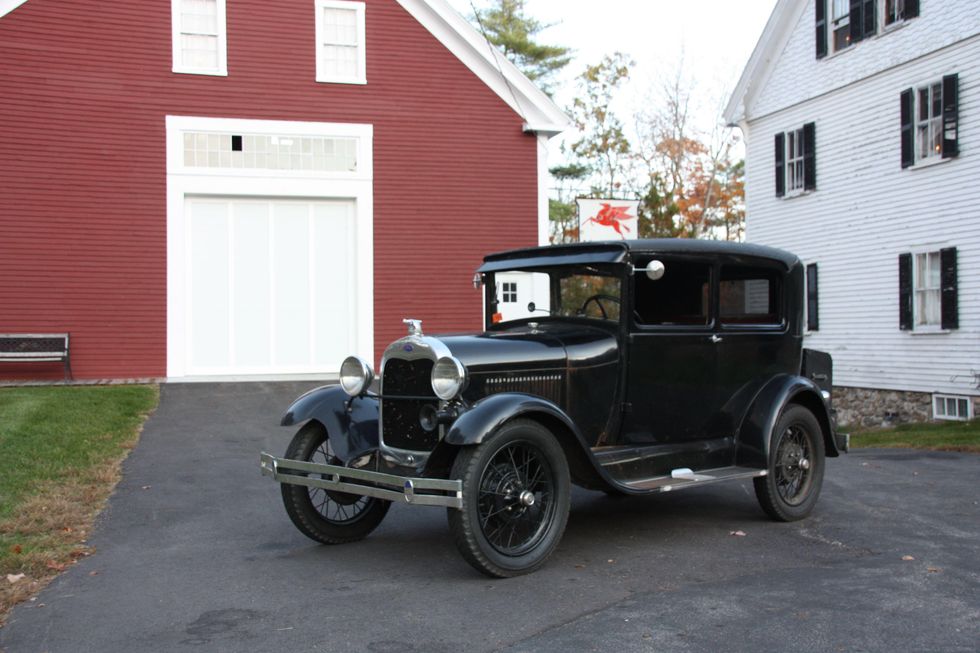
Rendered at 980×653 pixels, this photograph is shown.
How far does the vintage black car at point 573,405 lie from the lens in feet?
17.7

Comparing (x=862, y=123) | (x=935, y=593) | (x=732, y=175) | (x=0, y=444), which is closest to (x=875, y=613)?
(x=935, y=593)

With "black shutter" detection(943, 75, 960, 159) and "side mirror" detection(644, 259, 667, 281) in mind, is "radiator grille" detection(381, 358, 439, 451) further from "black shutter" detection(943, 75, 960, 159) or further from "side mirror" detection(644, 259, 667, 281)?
"black shutter" detection(943, 75, 960, 159)

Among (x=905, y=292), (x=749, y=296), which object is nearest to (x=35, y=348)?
(x=749, y=296)

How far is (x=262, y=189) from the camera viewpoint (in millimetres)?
16047

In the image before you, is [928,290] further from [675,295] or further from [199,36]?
[199,36]

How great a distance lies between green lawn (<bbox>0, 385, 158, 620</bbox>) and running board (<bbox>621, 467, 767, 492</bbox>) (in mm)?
3574

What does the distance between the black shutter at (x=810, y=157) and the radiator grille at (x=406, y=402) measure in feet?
52.5

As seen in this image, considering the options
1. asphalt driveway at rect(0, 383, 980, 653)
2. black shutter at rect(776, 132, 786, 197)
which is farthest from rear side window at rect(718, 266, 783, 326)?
black shutter at rect(776, 132, 786, 197)

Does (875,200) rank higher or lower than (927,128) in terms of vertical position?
lower

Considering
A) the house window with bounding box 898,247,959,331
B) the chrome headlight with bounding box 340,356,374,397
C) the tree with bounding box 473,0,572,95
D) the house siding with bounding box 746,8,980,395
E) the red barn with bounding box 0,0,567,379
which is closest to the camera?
the chrome headlight with bounding box 340,356,374,397

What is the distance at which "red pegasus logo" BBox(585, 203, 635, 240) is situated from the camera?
16.0 m

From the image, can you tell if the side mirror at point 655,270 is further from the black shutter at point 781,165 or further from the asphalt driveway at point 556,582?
the black shutter at point 781,165

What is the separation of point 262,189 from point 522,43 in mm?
24744

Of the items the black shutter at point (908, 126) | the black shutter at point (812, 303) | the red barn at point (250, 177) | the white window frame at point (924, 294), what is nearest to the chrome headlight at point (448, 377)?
the red barn at point (250, 177)
